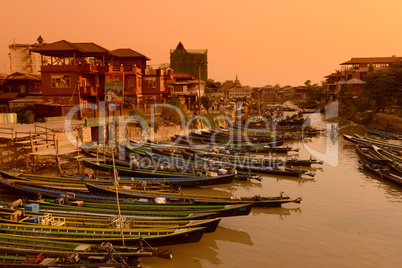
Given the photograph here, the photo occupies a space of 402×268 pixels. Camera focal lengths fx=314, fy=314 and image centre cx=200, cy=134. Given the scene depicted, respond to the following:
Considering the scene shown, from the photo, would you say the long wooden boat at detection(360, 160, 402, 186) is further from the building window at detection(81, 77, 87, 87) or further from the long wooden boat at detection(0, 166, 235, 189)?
the building window at detection(81, 77, 87, 87)

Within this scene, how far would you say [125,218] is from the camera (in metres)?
14.4

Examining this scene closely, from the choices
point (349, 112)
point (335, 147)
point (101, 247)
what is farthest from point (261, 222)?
point (349, 112)

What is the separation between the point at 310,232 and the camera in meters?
16.4

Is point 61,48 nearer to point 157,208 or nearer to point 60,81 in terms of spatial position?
point 60,81

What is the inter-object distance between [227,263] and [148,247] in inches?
142

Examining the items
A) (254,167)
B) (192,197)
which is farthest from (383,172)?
(192,197)

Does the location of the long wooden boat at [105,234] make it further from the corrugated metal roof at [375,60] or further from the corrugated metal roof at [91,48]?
the corrugated metal roof at [375,60]

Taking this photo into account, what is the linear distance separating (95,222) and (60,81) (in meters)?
29.5

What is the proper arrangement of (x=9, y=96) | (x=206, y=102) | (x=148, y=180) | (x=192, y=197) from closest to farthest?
(x=192, y=197)
(x=148, y=180)
(x=9, y=96)
(x=206, y=102)

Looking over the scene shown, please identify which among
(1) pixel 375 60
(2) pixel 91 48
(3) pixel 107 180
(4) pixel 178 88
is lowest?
(3) pixel 107 180

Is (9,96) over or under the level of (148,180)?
over

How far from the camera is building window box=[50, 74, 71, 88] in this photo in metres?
38.7

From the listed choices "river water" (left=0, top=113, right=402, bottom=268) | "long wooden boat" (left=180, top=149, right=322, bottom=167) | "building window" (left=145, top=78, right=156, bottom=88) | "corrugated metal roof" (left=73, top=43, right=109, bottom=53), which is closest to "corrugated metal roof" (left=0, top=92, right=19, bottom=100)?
"corrugated metal roof" (left=73, top=43, right=109, bottom=53)

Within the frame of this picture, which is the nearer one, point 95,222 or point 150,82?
point 95,222
